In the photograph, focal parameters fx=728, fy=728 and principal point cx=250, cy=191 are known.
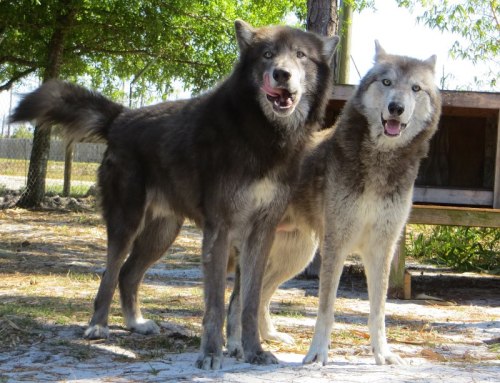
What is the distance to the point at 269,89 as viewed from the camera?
173 inches

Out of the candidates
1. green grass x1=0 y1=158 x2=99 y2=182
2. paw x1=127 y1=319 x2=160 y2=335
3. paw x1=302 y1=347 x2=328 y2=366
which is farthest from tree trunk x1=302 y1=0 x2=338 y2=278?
Result: green grass x1=0 y1=158 x2=99 y2=182

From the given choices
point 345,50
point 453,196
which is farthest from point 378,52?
point 345,50

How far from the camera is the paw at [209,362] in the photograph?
4202 mm

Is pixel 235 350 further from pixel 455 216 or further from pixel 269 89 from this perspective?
pixel 455 216

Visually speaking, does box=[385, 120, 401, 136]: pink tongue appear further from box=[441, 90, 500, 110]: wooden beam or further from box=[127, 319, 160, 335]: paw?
box=[441, 90, 500, 110]: wooden beam

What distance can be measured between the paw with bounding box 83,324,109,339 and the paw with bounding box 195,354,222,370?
37.0 inches

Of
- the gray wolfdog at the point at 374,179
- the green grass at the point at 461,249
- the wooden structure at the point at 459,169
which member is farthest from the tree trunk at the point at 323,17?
the gray wolfdog at the point at 374,179

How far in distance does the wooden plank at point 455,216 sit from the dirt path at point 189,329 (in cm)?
82

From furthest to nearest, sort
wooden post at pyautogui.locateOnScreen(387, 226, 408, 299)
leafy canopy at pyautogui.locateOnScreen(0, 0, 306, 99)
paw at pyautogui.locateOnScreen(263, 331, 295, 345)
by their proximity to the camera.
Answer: leafy canopy at pyautogui.locateOnScreen(0, 0, 306, 99) < wooden post at pyautogui.locateOnScreen(387, 226, 408, 299) < paw at pyautogui.locateOnScreen(263, 331, 295, 345)

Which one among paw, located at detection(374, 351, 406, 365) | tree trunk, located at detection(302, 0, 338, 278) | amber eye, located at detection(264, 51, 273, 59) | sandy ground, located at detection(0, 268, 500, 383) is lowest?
sandy ground, located at detection(0, 268, 500, 383)

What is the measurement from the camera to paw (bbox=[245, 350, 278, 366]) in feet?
14.5

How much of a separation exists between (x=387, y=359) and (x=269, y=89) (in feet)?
5.88

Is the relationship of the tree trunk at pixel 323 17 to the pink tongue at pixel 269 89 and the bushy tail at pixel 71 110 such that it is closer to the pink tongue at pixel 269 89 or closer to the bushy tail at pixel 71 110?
the bushy tail at pixel 71 110

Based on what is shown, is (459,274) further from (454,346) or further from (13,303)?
(13,303)
